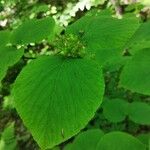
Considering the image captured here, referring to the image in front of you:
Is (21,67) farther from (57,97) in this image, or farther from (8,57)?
(57,97)

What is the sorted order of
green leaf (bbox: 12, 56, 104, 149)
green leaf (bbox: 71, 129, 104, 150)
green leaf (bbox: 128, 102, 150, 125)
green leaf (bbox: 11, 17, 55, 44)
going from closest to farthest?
green leaf (bbox: 12, 56, 104, 149) < green leaf (bbox: 11, 17, 55, 44) < green leaf (bbox: 71, 129, 104, 150) < green leaf (bbox: 128, 102, 150, 125)

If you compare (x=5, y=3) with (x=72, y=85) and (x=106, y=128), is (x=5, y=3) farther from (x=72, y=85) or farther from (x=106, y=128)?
(x=72, y=85)

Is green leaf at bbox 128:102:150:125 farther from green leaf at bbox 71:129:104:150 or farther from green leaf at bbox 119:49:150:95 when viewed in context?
green leaf at bbox 119:49:150:95

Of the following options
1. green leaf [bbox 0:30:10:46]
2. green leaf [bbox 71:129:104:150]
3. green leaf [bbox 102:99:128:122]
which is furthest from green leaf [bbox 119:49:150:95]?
green leaf [bbox 102:99:128:122]

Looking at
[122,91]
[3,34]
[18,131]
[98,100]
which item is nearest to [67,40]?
[98,100]

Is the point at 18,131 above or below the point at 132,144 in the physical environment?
below

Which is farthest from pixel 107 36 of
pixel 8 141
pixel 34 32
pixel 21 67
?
pixel 21 67
